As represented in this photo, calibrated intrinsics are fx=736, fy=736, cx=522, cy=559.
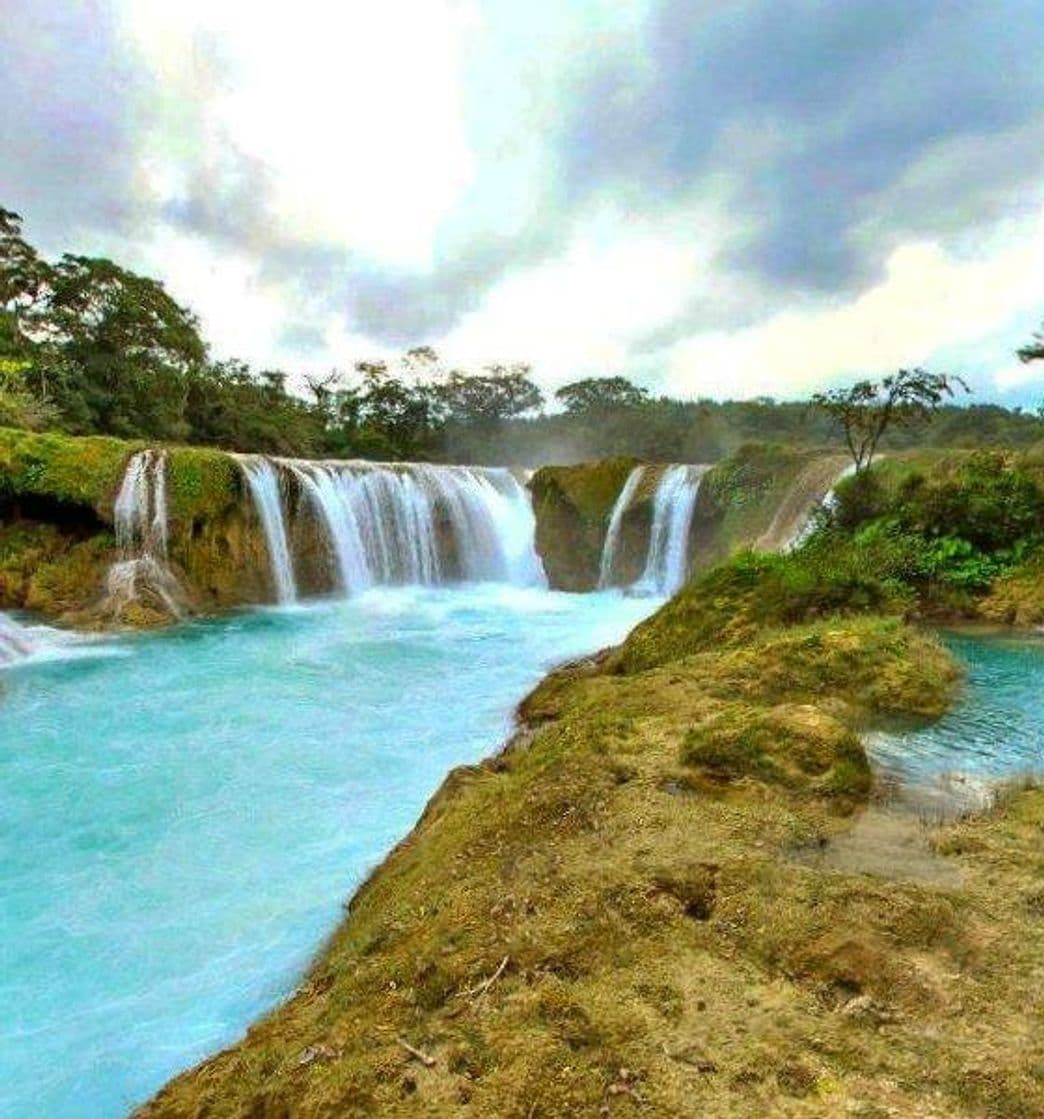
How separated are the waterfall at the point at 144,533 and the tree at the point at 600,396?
3282 centimetres

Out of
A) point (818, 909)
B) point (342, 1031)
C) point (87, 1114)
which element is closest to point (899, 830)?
point (818, 909)

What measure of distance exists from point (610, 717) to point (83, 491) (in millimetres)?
13916

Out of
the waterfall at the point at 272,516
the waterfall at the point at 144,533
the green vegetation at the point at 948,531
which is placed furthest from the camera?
the waterfall at the point at 272,516

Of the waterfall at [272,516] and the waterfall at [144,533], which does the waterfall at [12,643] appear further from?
the waterfall at [272,516]

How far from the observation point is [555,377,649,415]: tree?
4503 cm

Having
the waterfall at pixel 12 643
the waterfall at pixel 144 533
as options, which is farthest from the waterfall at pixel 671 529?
the waterfall at pixel 12 643

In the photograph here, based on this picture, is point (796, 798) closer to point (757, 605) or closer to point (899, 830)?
point (899, 830)

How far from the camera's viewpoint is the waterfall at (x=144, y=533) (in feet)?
47.0

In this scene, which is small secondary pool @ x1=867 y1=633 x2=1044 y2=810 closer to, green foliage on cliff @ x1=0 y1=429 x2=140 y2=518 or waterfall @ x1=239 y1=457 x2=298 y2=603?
waterfall @ x1=239 y1=457 x2=298 y2=603

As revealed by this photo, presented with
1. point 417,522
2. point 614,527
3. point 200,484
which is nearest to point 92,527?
point 200,484

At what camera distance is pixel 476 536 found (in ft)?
66.4

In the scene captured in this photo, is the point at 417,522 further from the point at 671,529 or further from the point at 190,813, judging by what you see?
the point at 190,813

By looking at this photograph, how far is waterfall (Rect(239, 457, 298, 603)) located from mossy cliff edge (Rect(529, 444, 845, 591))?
662 centimetres

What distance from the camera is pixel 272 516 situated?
1656 centimetres
